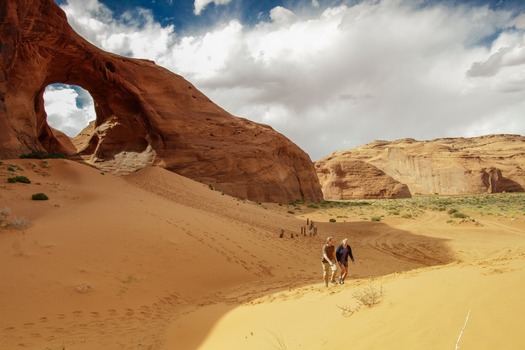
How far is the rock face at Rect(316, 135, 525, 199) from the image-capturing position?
6669 cm

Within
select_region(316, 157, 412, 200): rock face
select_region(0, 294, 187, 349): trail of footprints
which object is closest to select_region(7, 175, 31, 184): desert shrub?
select_region(0, 294, 187, 349): trail of footprints

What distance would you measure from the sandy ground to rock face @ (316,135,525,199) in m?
47.3

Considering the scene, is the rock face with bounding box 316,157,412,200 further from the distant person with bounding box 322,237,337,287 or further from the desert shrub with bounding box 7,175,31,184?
the distant person with bounding box 322,237,337,287

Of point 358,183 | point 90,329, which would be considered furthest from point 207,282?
point 358,183

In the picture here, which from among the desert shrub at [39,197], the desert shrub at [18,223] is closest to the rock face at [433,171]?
the desert shrub at [39,197]

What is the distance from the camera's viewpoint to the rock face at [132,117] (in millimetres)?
23172

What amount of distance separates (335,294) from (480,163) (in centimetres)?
8262

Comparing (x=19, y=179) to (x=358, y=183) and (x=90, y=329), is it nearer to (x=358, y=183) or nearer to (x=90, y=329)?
(x=90, y=329)

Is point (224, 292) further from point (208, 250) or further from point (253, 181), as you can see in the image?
point (253, 181)

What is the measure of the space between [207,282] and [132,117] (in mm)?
27261

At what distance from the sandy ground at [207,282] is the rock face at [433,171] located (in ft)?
155

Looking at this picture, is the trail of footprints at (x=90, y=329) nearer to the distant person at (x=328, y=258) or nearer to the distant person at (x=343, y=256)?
the distant person at (x=328, y=258)

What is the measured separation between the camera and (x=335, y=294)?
6738 millimetres

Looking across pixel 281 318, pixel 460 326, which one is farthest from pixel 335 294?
pixel 460 326
